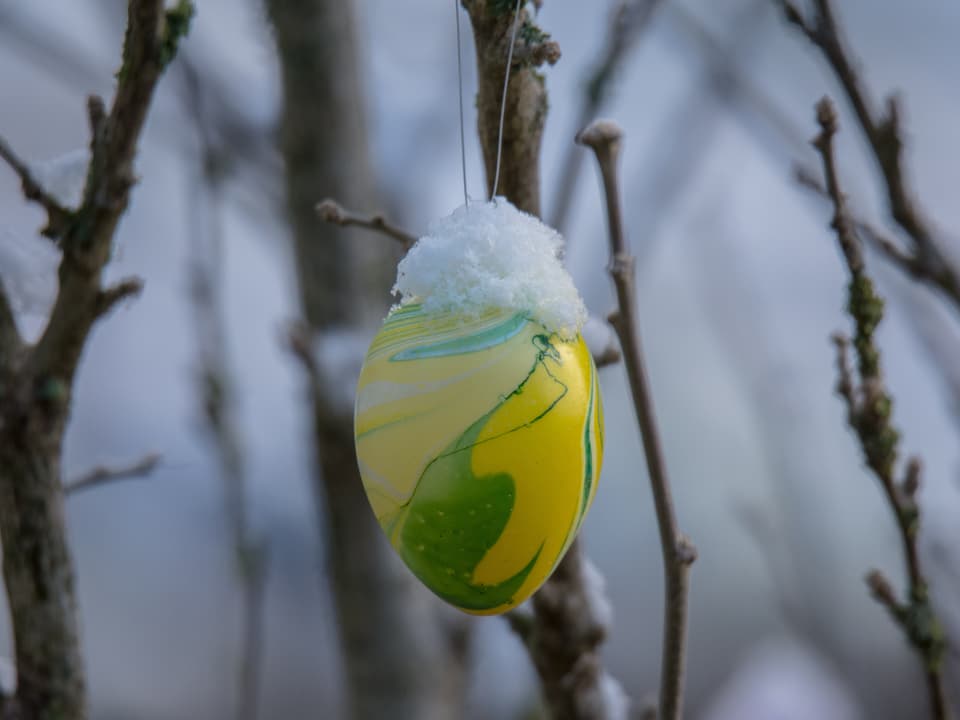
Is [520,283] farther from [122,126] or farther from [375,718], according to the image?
[375,718]

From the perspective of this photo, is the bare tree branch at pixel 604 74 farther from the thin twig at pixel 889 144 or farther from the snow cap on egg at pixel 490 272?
the snow cap on egg at pixel 490 272

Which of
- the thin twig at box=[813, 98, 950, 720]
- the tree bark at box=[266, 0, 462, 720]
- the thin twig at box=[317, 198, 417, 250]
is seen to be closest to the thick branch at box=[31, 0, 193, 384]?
the thin twig at box=[317, 198, 417, 250]

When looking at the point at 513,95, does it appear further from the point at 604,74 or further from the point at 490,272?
the point at 604,74

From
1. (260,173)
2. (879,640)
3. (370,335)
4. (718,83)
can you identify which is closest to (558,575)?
(370,335)


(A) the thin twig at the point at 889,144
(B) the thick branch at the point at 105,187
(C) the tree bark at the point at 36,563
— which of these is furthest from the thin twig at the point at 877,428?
(C) the tree bark at the point at 36,563

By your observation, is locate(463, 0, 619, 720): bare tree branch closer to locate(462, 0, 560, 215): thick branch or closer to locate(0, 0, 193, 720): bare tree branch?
locate(462, 0, 560, 215): thick branch
